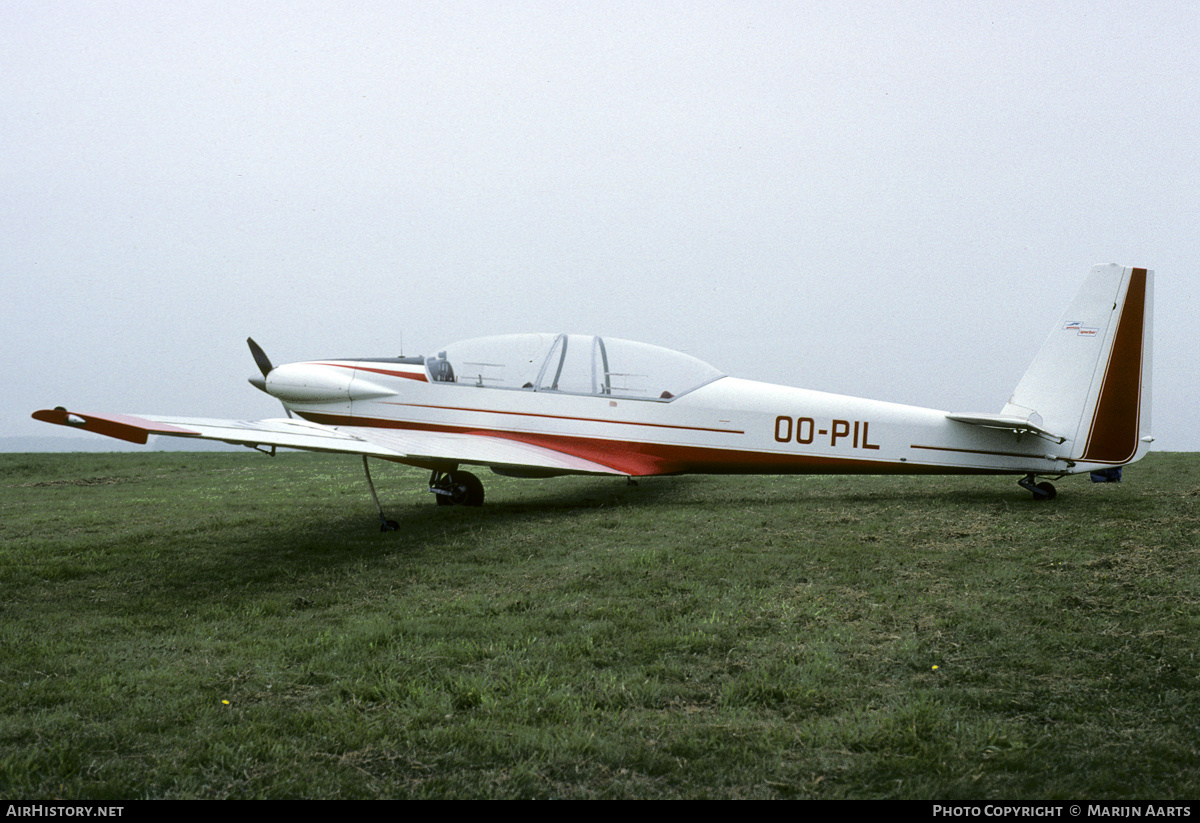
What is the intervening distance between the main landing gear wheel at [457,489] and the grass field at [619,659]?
2.00 m

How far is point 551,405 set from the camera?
973 centimetres

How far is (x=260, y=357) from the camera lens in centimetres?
1074

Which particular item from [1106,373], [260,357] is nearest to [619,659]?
[1106,373]

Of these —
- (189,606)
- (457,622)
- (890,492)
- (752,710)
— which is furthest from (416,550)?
(890,492)

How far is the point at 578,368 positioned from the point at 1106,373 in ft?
20.1

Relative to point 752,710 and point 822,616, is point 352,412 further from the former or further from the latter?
point 752,710

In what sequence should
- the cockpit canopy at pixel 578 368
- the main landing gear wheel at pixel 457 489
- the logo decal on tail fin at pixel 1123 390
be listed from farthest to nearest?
the main landing gear wheel at pixel 457 489 < the cockpit canopy at pixel 578 368 < the logo decal on tail fin at pixel 1123 390

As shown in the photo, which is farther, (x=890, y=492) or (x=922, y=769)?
(x=890, y=492)

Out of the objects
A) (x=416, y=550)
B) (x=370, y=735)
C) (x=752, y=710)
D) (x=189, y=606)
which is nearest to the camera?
(x=370, y=735)

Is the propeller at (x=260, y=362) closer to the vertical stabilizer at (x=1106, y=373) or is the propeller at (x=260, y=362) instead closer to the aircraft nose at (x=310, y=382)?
the aircraft nose at (x=310, y=382)

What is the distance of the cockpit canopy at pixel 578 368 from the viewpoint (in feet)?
31.7

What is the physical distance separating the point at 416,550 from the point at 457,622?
248 centimetres

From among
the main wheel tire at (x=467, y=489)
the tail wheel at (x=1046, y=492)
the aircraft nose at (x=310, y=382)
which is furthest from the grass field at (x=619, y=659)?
the aircraft nose at (x=310, y=382)

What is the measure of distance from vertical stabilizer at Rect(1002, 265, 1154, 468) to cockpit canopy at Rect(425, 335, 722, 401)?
4.03 meters
